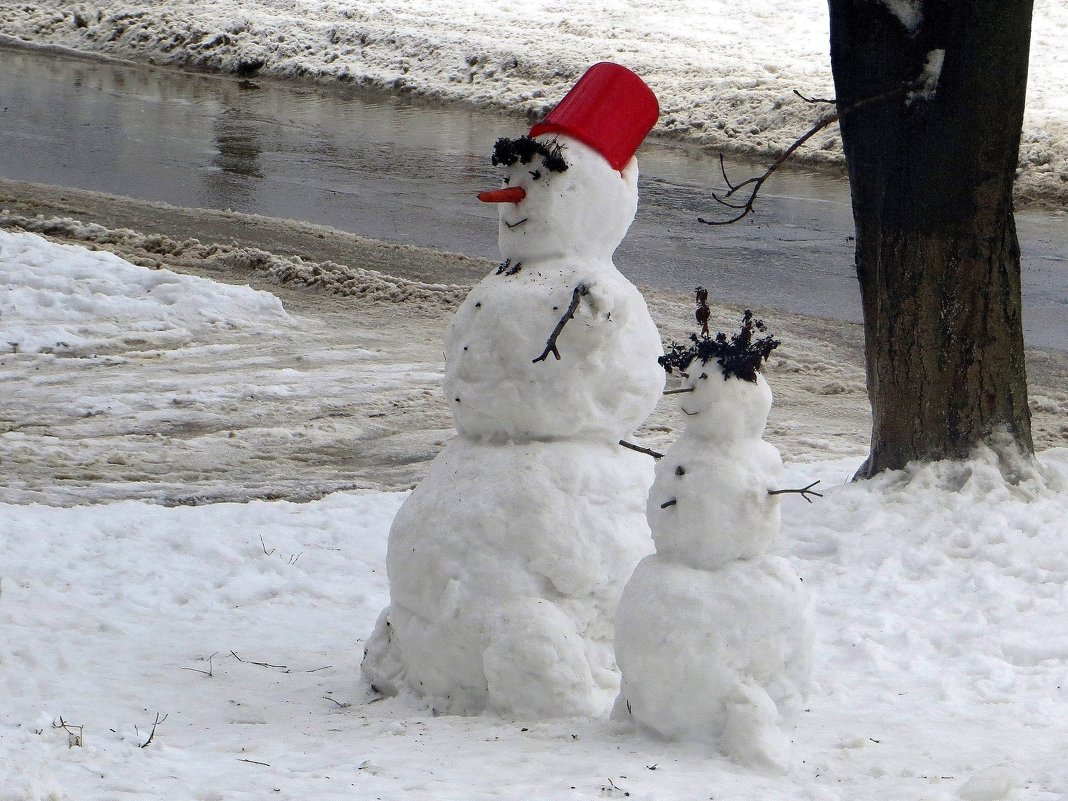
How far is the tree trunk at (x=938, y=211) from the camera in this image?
5.85 m

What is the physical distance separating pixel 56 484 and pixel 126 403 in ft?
3.62

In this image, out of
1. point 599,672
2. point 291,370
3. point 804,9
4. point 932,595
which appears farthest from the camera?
point 804,9

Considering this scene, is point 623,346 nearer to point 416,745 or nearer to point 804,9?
point 416,745

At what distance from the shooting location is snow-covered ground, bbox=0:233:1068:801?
3.30 m

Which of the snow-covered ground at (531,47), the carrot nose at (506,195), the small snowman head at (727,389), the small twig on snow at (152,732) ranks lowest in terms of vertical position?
the small twig on snow at (152,732)

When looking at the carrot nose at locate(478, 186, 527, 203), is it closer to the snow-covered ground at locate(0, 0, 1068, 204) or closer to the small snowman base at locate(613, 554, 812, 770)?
the small snowman base at locate(613, 554, 812, 770)

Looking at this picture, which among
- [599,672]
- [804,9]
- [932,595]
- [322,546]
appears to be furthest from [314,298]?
[804,9]

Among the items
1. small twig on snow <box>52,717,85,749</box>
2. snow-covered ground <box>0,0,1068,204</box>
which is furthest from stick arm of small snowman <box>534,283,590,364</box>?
snow-covered ground <box>0,0,1068,204</box>

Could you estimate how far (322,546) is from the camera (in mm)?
5734

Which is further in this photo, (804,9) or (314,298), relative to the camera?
(804,9)

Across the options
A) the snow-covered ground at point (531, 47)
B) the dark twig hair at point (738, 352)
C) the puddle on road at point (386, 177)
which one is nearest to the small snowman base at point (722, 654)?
the dark twig hair at point (738, 352)

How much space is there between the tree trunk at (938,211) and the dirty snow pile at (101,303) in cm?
436

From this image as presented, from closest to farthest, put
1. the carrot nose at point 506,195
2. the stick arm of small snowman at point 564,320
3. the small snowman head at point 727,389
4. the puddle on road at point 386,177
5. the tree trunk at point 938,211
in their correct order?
the small snowman head at point 727,389
the stick arm of small snowman at point 564,320
the carrot nose at point 506,195
the tree trunk at point 938,211
the puddle on road at point 386,177

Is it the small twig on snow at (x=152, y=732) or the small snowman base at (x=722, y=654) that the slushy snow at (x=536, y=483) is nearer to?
the small snowman base at (x=722, y=654)
